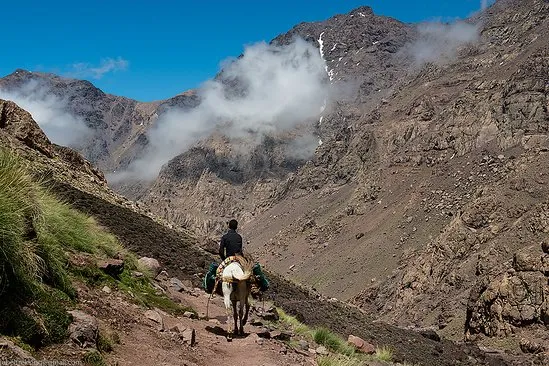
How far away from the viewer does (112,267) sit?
10914mm

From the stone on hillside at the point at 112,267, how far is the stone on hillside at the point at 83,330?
3.23 m

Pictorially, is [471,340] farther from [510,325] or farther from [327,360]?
[327,360]

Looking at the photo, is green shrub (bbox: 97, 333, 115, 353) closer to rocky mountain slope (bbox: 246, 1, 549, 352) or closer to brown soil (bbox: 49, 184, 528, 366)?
brown soil (bbox: 49, 184, 528, 366)

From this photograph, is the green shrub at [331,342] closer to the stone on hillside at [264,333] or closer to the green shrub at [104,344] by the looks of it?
the stone on hillside at [264,333]

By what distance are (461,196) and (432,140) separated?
2819cm

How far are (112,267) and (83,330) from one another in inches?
158

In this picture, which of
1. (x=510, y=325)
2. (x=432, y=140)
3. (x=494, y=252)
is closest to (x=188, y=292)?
(x=510, y=325)

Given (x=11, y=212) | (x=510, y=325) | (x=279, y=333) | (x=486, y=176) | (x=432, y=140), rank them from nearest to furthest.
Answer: (x=11, y=212)
(x=279, y=333)
(x=510, y=325)
(x=486, y=176)
(x=432, y=140)

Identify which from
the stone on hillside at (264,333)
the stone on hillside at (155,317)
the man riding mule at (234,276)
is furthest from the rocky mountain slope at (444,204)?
the stone on hillside at (155,317)

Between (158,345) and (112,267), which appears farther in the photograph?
(112,267)

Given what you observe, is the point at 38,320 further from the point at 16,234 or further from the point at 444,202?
the point at 444,202

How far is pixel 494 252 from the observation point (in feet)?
174

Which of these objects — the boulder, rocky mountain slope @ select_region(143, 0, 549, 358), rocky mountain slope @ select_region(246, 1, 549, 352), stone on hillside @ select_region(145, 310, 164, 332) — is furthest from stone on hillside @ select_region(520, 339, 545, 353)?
the boulder

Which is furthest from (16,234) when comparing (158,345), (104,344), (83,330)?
(158,345)
